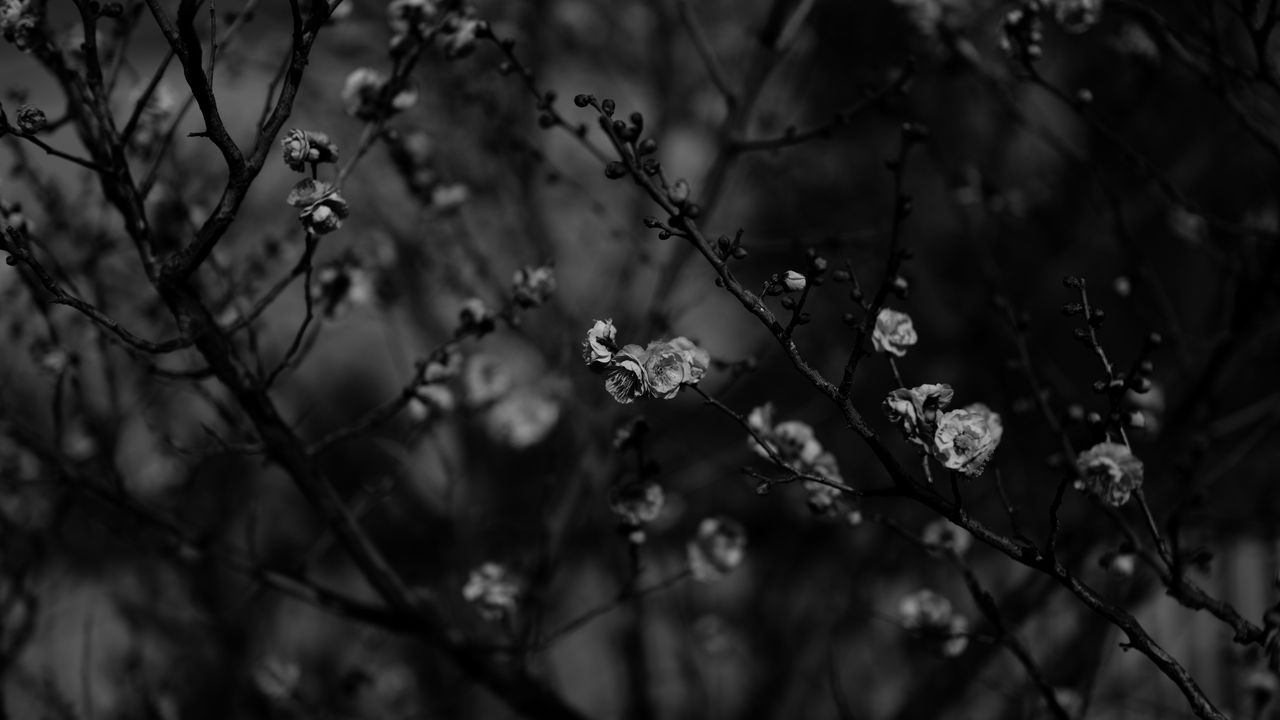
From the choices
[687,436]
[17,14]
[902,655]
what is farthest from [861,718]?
[17,14]

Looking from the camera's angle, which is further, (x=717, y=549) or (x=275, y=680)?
(x=275, y=680)

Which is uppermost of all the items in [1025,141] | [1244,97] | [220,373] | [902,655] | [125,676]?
[1025,141]

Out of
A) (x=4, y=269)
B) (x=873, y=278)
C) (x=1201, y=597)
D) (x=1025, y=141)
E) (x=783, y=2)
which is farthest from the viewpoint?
(x=1025, y=141)

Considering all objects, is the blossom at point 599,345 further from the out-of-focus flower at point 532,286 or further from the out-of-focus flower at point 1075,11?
the out-of-focus flower at point 1075,11

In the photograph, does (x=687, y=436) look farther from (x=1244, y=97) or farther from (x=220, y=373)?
(x=220, y=373)

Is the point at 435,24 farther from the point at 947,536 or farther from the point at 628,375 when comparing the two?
the point at 947,536

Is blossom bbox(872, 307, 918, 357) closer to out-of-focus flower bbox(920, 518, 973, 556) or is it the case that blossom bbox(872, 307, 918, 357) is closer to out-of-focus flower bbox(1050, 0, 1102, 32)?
out-of-focus flower bbox(920, 518, 973, 556)

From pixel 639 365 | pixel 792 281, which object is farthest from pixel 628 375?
pixel 792 281
